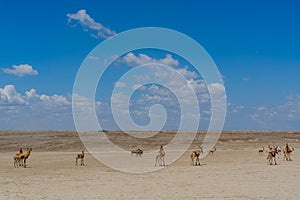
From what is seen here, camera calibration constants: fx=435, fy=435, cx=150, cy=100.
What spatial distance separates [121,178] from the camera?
2811 centimetres

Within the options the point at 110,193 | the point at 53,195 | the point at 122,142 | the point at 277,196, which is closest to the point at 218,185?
the point at 277,196

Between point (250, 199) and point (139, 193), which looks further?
point (139, 193)

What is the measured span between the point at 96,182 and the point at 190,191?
6739mm

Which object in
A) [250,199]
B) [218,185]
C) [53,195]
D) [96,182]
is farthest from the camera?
[96,182]

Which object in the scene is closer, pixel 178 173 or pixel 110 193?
pixel 110 193

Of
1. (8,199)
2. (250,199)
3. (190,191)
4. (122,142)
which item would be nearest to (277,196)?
(250,199)

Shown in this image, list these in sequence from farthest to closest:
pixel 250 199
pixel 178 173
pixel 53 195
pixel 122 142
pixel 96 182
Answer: pixel 122 142, pixel 178 173, pixel 96 182, pixel 53 195, pixel 250 199

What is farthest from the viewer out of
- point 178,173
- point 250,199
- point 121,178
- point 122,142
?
point 122,142

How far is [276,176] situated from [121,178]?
9829 millimetres

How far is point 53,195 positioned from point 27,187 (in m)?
3.55

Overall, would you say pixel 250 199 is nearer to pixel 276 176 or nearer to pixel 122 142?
pixel 276 176

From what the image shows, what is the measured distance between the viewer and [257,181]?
82.6 feet

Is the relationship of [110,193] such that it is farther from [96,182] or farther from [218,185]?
[218,185]

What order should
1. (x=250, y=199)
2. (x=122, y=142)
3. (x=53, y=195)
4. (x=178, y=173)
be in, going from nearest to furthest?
(x=250, y=199) → (x=53, y=195) → (x=178, y=173) → (x=122, y=142)
